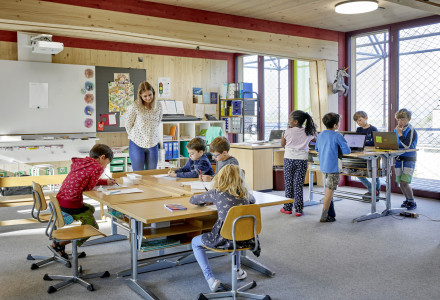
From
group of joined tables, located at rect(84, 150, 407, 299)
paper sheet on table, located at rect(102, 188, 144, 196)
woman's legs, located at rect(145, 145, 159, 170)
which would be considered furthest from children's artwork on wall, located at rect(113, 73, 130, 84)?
paper sheet on table, located at rect(102, 188, 144, 196)

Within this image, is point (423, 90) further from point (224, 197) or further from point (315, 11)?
point (224, 197)

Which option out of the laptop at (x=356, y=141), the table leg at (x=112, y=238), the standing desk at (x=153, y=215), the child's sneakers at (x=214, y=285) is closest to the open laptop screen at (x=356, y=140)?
the laptop at (x=356, y=141)

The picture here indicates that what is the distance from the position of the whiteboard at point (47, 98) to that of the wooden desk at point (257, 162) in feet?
8.81

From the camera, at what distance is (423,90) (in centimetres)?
688

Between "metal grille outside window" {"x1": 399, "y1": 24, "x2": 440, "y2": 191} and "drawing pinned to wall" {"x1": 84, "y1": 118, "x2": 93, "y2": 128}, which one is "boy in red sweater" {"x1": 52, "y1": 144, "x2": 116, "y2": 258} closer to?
"drawing pinned to wall" {"x1": 84, "y1": 118, "x2": 93, "y2": 128}

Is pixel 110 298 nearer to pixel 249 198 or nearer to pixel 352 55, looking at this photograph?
pixel 249 198

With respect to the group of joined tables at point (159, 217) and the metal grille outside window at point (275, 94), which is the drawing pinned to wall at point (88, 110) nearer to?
the metal grille outside window at point (275, 94)

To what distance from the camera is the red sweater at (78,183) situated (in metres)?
3.64

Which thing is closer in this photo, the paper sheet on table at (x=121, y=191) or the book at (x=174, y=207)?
the book at (x=174, y=207)

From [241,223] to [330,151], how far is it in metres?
2.58

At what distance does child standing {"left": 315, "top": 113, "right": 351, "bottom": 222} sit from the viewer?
514 centimetres

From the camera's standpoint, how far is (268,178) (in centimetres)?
730

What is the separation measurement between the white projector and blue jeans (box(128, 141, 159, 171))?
2.91 meters

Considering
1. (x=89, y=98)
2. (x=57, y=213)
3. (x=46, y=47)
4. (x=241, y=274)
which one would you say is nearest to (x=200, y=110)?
(x=89, y=98)
